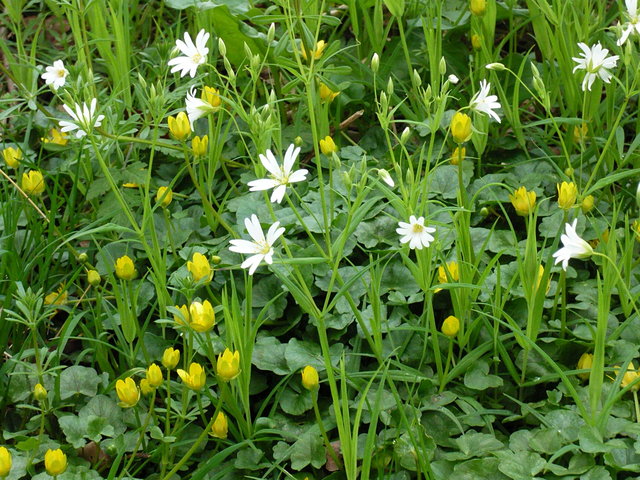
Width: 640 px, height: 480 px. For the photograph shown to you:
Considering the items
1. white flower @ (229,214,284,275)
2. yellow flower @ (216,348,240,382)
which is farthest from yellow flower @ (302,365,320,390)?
white flower @ (229,214,284,275)

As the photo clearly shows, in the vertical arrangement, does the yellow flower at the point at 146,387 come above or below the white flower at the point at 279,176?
below

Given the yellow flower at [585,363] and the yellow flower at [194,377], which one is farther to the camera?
the yellow flower at [585,363]

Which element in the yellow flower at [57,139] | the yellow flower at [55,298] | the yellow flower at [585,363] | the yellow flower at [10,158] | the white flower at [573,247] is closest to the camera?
the white flower at [573,247]

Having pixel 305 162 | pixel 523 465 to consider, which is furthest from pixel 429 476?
pixel 305 162

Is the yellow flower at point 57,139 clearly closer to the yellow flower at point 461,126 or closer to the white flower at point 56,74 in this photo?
the white flower at point 56,74

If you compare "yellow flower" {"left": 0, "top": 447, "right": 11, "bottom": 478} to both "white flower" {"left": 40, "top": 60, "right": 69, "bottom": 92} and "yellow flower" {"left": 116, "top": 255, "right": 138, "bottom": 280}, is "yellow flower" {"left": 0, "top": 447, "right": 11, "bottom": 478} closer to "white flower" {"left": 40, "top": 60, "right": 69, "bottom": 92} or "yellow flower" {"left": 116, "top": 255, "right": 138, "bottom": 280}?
"yellow flower" {"left": 116, "top": 255, "right": 138, "bottom": 280}

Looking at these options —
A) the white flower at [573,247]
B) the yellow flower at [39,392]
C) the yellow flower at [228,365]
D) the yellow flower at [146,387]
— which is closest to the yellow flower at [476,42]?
the white flower at [573,247]

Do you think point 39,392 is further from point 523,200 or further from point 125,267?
point 523,200

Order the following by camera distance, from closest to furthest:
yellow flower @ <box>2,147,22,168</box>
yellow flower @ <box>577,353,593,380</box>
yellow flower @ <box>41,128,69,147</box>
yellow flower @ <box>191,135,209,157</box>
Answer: yellow flower @ <box>577,353,593,380</box>
yellow flower @ <box>191,135,209,157</box>
yellow flower @ <box>2,147,22,168</box>
yellow flower @ <box>41,128,69,147</box>
